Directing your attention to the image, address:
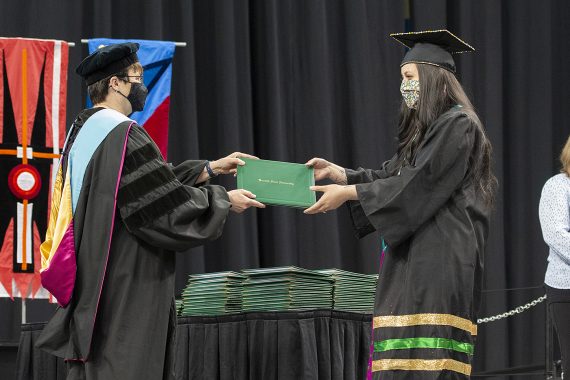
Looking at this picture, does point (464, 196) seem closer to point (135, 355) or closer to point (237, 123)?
point (135, 355)

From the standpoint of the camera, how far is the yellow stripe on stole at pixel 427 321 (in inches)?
158

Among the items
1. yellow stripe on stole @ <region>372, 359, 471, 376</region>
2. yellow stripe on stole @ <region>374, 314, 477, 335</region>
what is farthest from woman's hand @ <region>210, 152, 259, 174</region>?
yellow stripe on stole @ <region>372, 359, 471, 376</region>

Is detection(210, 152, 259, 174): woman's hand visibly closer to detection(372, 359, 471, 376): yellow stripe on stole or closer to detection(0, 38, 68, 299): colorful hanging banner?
detection(372, 359, 471, 376): yellow stripe on stole

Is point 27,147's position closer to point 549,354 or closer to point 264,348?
point 264,348

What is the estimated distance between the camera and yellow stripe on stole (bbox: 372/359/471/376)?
3.99 m

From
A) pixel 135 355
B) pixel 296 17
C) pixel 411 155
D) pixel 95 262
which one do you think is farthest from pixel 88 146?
pixel 296 17

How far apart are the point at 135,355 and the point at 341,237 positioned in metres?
4.62

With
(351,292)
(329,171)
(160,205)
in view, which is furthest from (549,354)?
(160,205)

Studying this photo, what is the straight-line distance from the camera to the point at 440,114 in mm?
4258

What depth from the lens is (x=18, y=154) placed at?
655cm

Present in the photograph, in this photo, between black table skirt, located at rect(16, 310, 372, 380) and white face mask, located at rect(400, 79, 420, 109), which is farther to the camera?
black table skirt, located at rect(16, 310, 372, 380)

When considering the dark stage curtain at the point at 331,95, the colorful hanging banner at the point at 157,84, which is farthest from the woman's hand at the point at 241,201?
the dark stage curtain at the point at 331,95

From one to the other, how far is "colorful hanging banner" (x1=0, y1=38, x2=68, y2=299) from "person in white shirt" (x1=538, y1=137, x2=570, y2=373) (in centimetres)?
311

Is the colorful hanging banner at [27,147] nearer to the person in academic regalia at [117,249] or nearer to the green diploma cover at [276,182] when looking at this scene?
the person in academic regalia at [117,249]
